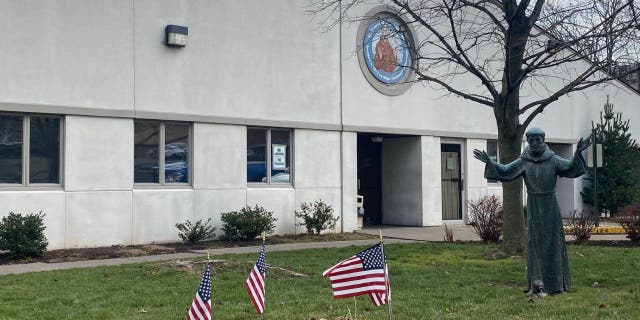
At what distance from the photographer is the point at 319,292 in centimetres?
955

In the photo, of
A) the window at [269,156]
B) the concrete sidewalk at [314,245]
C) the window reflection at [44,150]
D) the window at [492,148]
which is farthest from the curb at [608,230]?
the window reflection at [44,150]

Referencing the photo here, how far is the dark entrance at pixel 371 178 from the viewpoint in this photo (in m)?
22.6

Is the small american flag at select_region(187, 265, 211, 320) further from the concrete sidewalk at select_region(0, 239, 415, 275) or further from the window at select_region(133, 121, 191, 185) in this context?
the window at select_region(133, 121, 191, 185)

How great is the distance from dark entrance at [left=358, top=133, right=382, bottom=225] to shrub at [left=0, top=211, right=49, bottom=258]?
1081 cm

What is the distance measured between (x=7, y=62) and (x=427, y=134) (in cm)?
1152

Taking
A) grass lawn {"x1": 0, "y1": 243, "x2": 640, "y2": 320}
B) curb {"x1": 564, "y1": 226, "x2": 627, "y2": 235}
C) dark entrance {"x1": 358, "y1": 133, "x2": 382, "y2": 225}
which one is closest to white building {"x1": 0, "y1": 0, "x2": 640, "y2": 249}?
dark entrance {"x1": 358, "y1": 133, "x2": 382, "y2": 225}

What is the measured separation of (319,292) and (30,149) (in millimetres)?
7778

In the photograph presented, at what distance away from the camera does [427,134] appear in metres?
21.5

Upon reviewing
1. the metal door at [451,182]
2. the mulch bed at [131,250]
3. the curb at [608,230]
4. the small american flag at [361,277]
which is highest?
the metal door at [451,182]

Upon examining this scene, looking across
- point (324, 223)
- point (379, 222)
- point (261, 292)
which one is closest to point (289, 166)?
point (324, 223)

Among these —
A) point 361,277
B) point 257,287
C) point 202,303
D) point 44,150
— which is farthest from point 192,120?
point 202,303

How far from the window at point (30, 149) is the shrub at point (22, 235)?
1.01m

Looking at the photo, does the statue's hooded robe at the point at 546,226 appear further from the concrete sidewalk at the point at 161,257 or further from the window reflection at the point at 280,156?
the window reflection at the point at 280,156

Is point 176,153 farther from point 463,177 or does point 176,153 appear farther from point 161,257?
point 463,177
